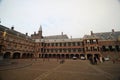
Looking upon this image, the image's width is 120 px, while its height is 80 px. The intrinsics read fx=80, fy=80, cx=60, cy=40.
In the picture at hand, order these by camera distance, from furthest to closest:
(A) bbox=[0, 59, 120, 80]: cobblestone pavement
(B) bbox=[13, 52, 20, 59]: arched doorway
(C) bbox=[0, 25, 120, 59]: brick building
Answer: (B) bbox=[13, 52, 20, 59]: arched doorway → (C) bbox=[0, 25, 120, 59]: brick building → (A) bbox=[0, 59, 120, 80]: cobblestone pavement

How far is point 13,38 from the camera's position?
111 feet

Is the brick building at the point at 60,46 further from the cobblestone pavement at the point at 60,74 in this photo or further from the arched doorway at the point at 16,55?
the cobblestone pavement at the point at 60,74

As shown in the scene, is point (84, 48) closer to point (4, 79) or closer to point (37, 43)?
point (37, 43)

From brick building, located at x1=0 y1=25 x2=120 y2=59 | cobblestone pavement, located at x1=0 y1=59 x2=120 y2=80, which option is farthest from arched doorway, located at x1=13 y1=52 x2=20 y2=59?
cobblestone pavement, located at x1=0 y1=59 x2=120 y2=80

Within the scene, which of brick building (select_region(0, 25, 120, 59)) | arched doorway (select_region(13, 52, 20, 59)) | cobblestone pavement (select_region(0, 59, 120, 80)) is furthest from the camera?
arched doorway (select_region(13, 52, 20, 59))

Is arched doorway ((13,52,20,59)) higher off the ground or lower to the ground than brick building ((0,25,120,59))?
lower

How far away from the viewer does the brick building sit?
3192cm

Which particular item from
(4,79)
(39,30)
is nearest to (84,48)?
(4,79)

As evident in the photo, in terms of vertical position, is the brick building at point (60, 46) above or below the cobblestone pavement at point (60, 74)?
above

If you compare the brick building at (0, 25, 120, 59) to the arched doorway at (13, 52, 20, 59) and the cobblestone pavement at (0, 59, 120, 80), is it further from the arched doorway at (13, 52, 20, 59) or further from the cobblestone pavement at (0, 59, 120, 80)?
the cobblestone pavement at (0, 59, 120, 80)

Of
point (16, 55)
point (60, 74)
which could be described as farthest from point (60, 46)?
point (60, 74)

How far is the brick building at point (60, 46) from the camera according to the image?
31922mm

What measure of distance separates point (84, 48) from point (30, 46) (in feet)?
95.4

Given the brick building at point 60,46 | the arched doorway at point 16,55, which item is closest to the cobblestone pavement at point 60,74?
the brick building at point 60,46
